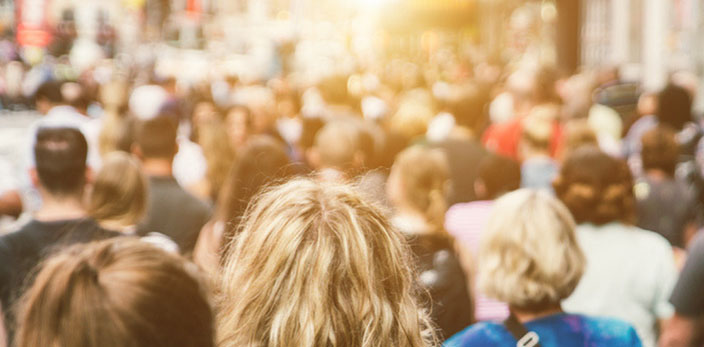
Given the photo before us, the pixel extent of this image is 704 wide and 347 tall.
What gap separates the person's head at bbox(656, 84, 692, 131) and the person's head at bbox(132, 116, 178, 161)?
4.50 meters

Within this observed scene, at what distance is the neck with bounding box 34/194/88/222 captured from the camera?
4.11m

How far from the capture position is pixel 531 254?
126 inches

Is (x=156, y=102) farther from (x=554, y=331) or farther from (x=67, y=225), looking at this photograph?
(x=554, y=331)

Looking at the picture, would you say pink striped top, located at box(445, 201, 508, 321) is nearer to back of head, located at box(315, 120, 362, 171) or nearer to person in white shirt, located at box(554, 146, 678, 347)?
person in white shirt, located at box(554, 146, 678, 347)

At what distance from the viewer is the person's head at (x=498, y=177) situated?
570cm

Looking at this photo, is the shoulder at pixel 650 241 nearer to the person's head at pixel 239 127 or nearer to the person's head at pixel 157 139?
the person's head at pixel 157 139

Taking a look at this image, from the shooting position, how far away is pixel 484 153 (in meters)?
7.50

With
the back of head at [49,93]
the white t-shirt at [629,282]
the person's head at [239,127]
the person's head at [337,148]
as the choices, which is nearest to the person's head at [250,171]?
the person's head at [337,148]

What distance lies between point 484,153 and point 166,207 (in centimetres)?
301

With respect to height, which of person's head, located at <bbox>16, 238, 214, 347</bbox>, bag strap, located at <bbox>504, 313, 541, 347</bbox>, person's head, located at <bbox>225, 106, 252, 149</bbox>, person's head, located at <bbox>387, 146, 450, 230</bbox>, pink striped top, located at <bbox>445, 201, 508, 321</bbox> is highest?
person's head, located at <bbox>16, 238, 214, 347</bbox>

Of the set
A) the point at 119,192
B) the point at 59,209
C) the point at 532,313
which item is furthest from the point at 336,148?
the point at 532,313

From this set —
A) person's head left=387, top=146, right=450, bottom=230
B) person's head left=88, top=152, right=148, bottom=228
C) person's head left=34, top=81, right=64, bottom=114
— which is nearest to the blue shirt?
person's head left=387, top=146, right=450, bottom=230

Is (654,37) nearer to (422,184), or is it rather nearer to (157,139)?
(157,139)

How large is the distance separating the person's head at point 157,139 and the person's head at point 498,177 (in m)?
1.85
